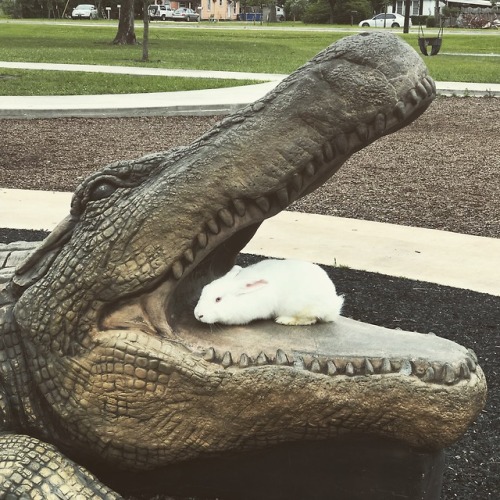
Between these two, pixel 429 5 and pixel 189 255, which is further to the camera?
pixel 429 5

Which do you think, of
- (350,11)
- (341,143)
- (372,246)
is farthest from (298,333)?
(350,11)

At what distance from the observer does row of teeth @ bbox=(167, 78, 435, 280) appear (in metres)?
2.17

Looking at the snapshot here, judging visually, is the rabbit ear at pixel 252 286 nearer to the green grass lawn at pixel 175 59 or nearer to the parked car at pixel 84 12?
the green grass lawn at pixel 175 59

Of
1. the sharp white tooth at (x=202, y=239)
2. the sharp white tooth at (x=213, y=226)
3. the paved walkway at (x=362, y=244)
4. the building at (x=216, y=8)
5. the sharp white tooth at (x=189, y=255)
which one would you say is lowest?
the building at (x=216, y=8)

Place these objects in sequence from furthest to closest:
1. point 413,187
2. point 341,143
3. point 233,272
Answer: point 413,187 → point 233,272 → point 341,143

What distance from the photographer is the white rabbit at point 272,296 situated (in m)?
2.39

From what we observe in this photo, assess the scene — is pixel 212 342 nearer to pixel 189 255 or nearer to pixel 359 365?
pixel 189 255

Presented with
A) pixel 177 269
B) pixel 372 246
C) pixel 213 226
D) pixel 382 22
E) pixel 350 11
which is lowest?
pixel 382 22

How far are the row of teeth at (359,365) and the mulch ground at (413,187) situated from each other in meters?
1.12

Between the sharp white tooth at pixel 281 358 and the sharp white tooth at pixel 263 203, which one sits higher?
the sharp white tooth at pixel 263 203

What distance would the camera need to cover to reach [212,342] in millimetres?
2326

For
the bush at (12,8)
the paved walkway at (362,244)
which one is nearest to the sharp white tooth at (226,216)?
the paved walkway at (362,244)

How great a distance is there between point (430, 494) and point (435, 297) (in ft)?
10.6

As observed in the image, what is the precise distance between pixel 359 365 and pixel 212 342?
0.38 meters
